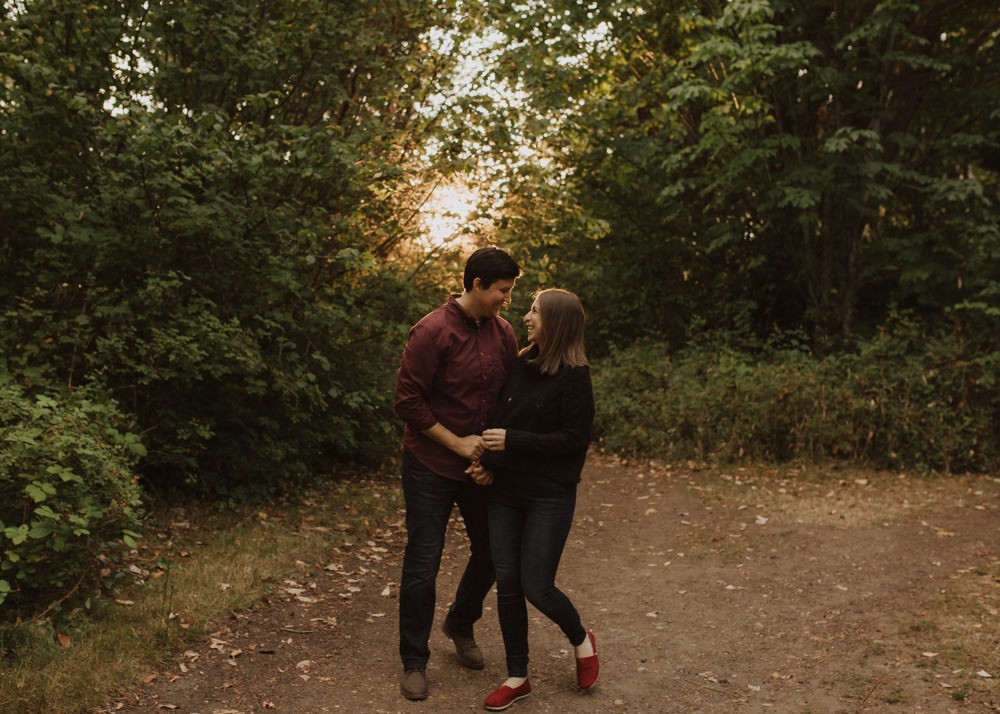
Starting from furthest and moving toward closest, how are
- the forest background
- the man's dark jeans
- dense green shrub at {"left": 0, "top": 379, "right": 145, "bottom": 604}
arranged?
the forest background, dense green shrub at {"left": 0, "top": 379, "right": 145, "bottom": 604}, the man's dark jeans

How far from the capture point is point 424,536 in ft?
14.6

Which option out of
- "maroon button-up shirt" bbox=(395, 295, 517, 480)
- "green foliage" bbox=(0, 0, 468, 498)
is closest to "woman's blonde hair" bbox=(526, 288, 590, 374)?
"maroon button-up shirt" bbox=(395, 295, 517, 480)

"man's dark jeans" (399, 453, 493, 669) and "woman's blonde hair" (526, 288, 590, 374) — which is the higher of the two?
"woman's blonde hair" (526, 288, 590, 374)

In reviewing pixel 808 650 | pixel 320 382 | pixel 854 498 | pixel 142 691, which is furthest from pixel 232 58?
pixel 854 498

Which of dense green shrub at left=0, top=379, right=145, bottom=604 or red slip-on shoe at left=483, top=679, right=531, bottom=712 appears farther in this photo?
dense green shrub at left=0, top=379, right=145, bottom=604

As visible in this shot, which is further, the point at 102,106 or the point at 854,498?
the point at 854,498

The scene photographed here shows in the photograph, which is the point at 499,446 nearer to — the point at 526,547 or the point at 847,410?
the point at 526,547

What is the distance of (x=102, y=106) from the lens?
7.49 m

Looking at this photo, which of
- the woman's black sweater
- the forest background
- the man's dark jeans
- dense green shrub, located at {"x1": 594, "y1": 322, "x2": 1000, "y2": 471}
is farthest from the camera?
dense green shrub, located at {"x1": 594, "y1": 322, "x2": 1000, "y2": 471}

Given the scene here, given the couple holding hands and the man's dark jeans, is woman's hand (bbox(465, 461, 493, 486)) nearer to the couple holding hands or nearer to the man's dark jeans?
the couple holding hands

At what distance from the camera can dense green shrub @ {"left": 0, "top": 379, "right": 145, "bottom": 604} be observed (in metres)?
4.86

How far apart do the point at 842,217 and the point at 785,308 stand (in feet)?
7.96

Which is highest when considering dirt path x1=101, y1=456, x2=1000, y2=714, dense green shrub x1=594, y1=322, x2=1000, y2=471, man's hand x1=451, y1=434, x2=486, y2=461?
man's hand x1=451, y1=434, x2=486, y2=461

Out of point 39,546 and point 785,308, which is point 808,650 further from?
point 785,308
